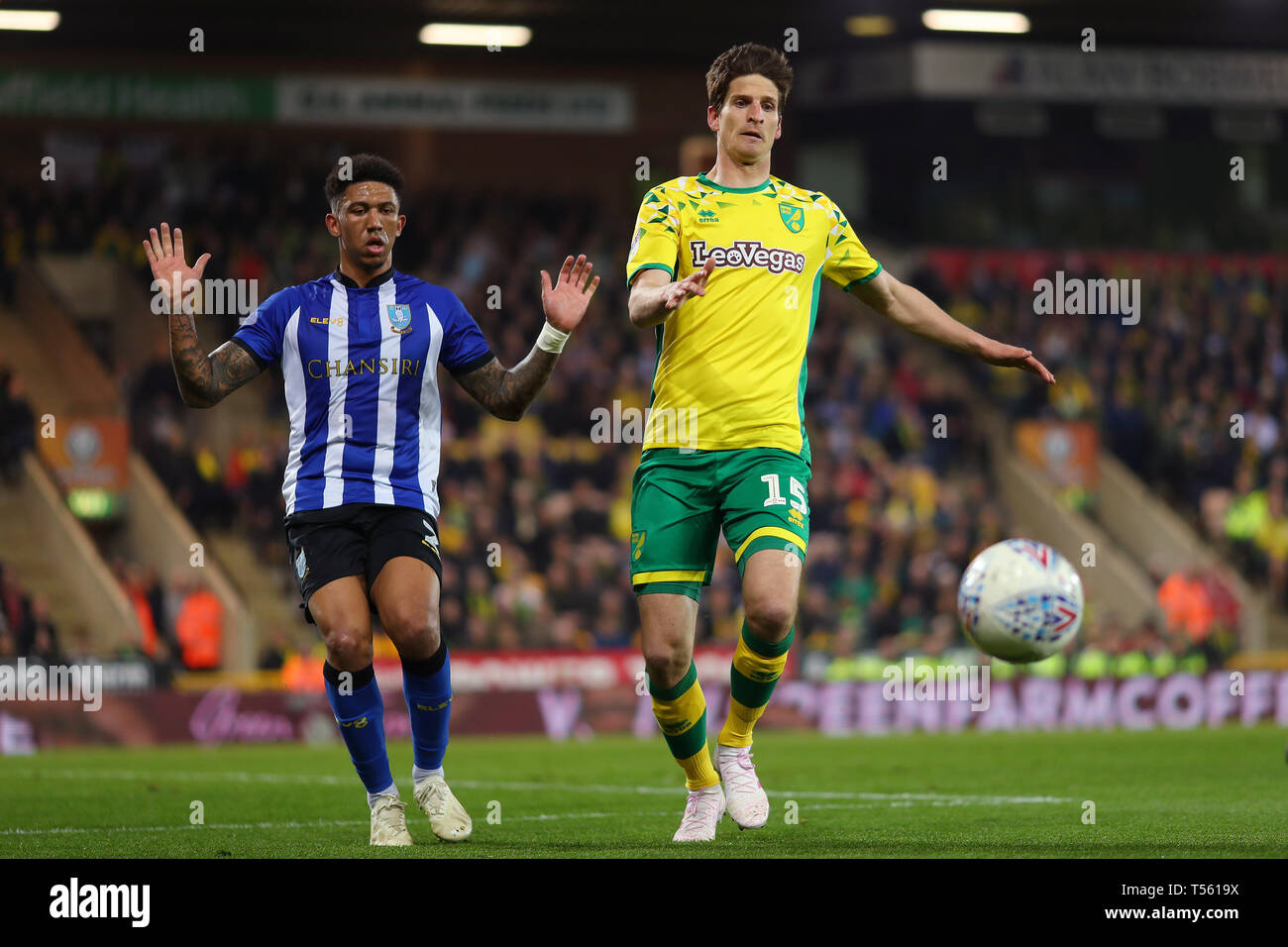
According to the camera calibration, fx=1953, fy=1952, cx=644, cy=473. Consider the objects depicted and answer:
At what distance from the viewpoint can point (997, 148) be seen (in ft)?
96.1

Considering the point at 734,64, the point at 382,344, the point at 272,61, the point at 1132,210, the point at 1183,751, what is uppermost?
the point at 272,61

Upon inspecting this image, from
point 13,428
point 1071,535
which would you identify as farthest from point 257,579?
point 1071,535

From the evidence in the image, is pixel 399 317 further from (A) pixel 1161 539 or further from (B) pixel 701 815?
(A) pixel 1161 539

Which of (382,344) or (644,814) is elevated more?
(382,344)

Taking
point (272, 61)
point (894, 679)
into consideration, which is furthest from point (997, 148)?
point (894, 679)

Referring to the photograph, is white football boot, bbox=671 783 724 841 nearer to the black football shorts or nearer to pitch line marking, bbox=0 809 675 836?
the black football shorts

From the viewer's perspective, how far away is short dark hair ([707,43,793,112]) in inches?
281

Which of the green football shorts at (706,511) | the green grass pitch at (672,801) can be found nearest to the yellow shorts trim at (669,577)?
the green football shorts at (706,511)

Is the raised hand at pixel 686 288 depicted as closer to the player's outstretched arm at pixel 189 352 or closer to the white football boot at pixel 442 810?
the player's outstretched arm at pixel 189 352

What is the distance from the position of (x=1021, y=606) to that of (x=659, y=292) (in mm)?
1779

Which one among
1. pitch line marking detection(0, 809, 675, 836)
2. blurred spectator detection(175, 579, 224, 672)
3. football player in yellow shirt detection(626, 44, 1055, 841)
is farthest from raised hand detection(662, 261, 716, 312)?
blurred spectator detection(175, 579, 224, 672)

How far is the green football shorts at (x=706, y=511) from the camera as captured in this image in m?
6.97
